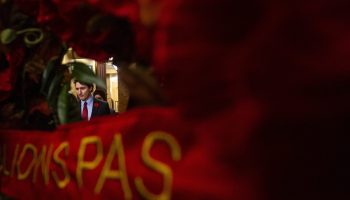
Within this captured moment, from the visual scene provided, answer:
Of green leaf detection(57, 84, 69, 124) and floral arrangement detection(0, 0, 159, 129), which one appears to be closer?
floral arrangement detection(0, 0, 159, 129)

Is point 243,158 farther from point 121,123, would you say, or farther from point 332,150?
point 121,123

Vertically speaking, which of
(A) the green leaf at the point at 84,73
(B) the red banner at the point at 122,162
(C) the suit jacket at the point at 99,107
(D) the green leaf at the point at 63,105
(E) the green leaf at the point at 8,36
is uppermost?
(C) the suit jacket at the point at 99,107

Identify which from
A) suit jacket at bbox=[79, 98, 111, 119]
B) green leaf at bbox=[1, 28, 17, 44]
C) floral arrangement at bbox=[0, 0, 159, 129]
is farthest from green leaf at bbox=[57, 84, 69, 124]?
suit jacket at bbox=[79, 98, 111, 119]

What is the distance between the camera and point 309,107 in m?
0.30

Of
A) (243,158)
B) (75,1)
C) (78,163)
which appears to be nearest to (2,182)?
(78,163)

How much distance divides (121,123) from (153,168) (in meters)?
0.08

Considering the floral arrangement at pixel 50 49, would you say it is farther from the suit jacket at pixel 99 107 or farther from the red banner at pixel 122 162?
the suit jacket at pixel 99 107

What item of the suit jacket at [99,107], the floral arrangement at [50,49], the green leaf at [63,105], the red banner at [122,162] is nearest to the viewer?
the red banner at [122,162]

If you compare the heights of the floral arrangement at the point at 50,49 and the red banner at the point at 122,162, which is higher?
the floral arrangement at the point at 50,49

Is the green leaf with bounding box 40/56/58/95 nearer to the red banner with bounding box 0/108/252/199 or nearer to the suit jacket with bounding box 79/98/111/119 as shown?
the red banner with bounding box 0/108/252/199

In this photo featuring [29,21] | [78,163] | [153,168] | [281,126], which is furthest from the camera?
[29,21]

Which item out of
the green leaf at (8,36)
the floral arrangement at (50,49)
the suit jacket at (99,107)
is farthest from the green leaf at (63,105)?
the suit jacket at (99,107)

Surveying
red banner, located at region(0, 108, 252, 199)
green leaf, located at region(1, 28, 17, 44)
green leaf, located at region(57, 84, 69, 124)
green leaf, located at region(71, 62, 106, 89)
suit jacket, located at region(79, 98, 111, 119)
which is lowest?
red banner, located at region(0, 108, 252, 199)

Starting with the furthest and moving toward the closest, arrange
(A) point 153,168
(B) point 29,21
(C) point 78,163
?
(B) point 29,21 < (C) point 78,163 < (A) point 153,168
